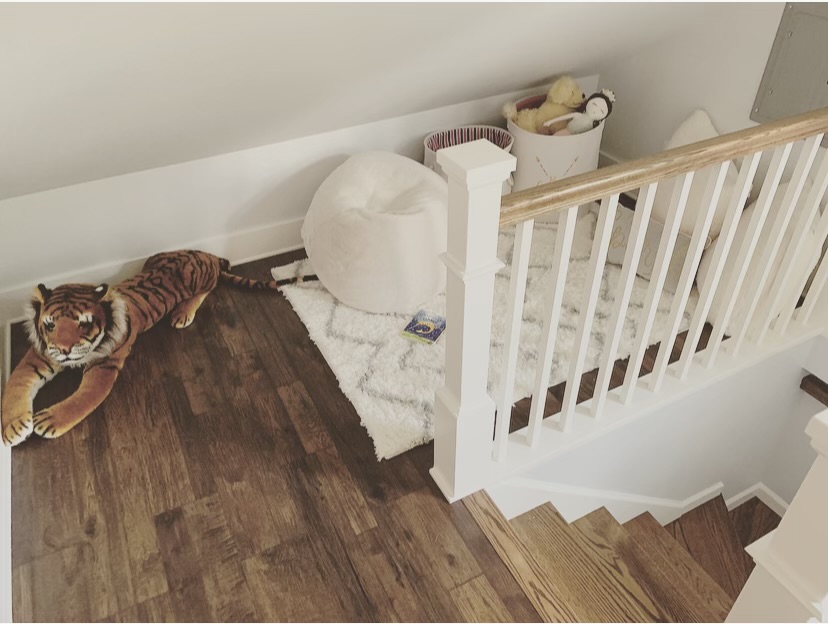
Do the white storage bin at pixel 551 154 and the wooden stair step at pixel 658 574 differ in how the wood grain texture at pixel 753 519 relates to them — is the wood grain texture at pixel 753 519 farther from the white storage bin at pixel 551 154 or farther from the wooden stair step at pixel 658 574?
the white storage bin at pixel 551 154

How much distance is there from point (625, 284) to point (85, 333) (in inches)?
62.1

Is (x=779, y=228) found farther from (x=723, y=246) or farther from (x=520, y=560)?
(x=520, y=560)

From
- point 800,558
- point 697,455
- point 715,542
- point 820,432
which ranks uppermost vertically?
point 820,432

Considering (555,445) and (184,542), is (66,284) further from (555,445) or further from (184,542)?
(555,445)

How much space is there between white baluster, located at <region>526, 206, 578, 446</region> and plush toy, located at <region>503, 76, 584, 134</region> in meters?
1.16

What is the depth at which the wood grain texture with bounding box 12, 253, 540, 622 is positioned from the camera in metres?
1.47

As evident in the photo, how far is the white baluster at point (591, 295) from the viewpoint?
4.70ft

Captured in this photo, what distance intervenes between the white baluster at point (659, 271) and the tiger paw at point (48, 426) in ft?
5.34

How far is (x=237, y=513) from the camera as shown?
166 centimetres

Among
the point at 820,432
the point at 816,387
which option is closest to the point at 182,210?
the point at 820,432

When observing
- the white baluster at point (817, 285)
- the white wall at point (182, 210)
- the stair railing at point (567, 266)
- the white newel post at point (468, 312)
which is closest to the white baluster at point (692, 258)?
the stair railing at point (567, 266)

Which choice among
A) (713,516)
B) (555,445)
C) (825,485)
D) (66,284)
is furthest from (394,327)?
(825,485)

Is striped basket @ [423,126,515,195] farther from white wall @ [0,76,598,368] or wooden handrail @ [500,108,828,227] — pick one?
wooden handrail @ [500,108,828,227]

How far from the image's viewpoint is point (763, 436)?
7.85 ft
